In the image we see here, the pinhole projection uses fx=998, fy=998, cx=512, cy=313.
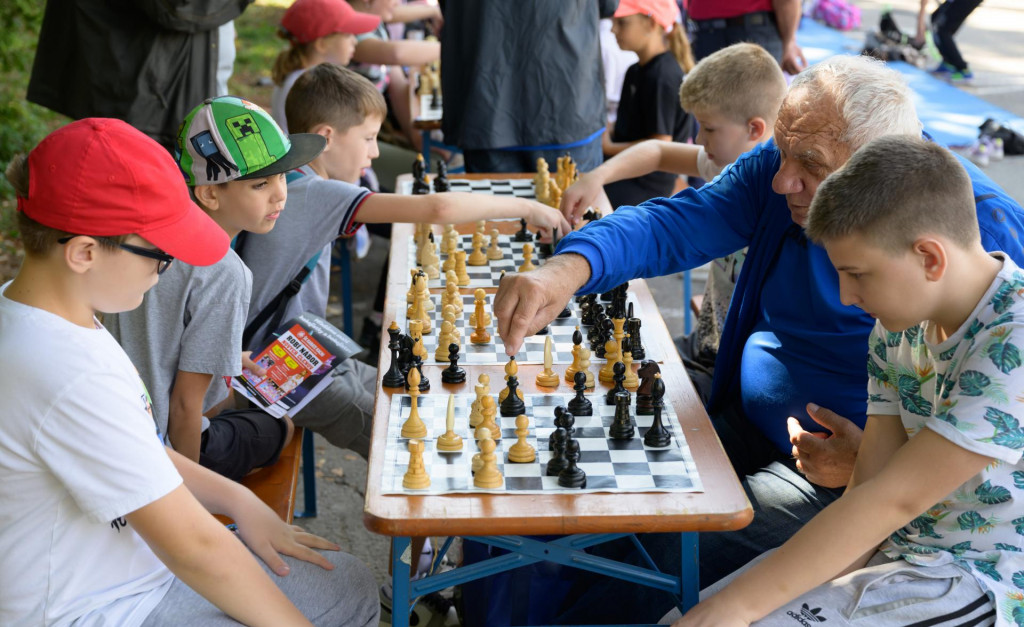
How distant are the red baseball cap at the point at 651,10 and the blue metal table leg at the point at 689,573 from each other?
3260mm

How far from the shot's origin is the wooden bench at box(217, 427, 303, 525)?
8.59ft

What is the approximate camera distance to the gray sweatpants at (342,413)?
3.14 meters

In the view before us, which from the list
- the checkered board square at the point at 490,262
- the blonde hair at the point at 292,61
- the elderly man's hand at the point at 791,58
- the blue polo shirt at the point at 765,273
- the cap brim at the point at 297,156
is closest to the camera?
the blue polo shirt at the point at 765,273

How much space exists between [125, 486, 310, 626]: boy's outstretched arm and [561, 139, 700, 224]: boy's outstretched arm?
1908 millimetres

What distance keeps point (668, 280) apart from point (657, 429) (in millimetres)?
4030

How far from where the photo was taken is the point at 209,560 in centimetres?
185

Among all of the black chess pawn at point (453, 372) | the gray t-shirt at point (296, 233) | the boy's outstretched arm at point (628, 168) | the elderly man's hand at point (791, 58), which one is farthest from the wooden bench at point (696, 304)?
the elderly man's hand at point (791, 58)

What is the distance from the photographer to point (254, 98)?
10.0 m

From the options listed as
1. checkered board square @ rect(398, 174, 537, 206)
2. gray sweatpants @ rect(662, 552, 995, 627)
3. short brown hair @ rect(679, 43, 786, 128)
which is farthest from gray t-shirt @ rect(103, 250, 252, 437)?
short brown hair @ rect(679, 43, 786, 128)

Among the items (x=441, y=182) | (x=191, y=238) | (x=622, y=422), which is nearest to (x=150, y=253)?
(x=191, y=238)

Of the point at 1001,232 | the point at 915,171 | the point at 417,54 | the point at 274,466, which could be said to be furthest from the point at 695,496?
the point at 417,54

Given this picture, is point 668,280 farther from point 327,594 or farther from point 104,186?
point 104,186

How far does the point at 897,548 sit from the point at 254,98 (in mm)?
9088

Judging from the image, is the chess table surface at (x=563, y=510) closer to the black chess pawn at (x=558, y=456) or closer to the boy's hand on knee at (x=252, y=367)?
the black chess pawn at (x=558, y=456)
